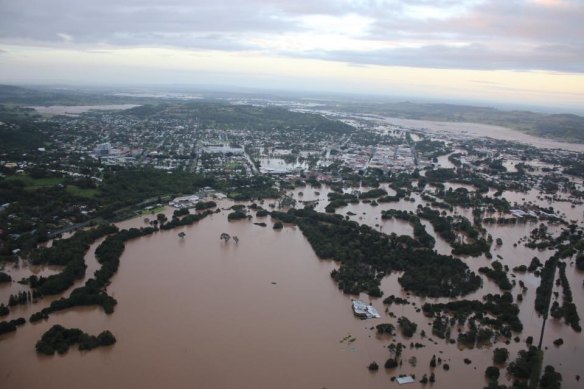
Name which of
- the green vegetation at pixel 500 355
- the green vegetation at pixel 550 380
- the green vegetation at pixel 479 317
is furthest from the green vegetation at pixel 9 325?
the green vegetation at pixel 550 380

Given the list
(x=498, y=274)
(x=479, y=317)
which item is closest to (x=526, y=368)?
(x=479, y=317)

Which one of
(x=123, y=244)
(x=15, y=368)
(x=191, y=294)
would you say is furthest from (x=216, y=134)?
(x=15, y=368)

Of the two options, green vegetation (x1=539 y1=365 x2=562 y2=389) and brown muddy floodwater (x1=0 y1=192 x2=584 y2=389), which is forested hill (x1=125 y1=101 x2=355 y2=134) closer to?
brown muddy floodwater (x1=0 y1=192 x2=584 y2=389)

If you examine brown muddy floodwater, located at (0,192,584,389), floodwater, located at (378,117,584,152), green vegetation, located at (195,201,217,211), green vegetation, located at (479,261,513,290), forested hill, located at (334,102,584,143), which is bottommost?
brown muddy floodwater, located at (0,192,584,389)

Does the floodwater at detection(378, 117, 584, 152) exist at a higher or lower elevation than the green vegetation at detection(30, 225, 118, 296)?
higher

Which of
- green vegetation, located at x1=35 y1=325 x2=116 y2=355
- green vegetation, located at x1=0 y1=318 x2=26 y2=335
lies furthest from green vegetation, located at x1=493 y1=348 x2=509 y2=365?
green vegetation, located at x1=0 y1=318 x2=26 y2=335

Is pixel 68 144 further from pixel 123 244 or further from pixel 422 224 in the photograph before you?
pixel 422 224

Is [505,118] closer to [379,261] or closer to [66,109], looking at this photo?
[66,109]
